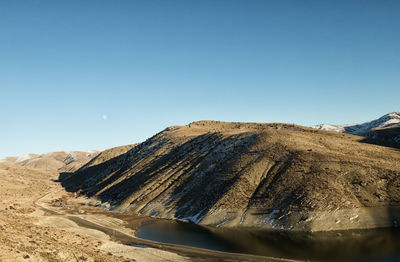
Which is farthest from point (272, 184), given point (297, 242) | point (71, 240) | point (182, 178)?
point (71, 240)

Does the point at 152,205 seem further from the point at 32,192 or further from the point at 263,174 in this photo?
the point at 32,192

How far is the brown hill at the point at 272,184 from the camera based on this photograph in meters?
48.5

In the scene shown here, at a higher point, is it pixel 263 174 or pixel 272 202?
pixel 263 174

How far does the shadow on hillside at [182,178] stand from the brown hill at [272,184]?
0.34m

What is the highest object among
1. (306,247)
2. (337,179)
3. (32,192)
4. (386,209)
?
(337,179)

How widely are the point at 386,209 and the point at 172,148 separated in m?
79.7

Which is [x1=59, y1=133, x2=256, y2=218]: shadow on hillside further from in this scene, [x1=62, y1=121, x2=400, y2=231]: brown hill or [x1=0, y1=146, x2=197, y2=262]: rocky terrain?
[x1=0, y1=146, x2=197, y2=262]: rocky terrain

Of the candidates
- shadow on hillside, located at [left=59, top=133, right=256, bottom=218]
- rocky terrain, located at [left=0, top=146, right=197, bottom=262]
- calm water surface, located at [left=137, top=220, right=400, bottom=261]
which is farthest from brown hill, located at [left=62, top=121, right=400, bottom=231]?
rocky terrain, located at [left=0, top=146, right=197, bottom=262]

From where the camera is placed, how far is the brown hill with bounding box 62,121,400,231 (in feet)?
159

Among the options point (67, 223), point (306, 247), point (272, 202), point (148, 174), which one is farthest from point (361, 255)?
point (148, 174)

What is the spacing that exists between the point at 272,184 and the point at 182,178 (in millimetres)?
29834

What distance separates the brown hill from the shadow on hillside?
34cm

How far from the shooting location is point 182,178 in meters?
80.4

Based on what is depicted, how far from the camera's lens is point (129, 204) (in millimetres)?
80938
